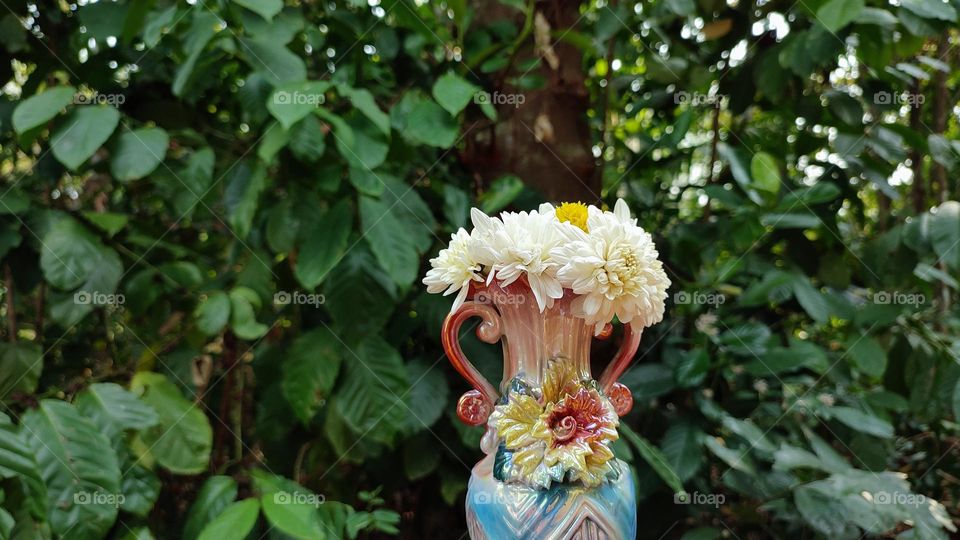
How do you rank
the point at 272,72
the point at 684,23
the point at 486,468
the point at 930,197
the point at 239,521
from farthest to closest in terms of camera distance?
the point at 930,197, the point at 684,23, the point at 272,72, the point at 239,521, the point at 486,468

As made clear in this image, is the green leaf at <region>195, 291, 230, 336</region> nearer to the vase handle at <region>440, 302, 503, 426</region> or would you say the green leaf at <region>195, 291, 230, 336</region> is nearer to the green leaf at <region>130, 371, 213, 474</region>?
the green leaf at <region>130, 371, 213, 474</region>

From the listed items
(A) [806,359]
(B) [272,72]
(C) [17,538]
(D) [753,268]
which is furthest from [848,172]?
(C) [17,538]

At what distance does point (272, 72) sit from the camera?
1.43 metres

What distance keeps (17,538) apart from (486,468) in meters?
0.78

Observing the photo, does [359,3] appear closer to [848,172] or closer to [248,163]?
[248,163]

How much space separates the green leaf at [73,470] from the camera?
125cm

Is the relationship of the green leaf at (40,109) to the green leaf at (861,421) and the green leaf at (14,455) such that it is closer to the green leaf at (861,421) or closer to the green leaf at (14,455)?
the green leaf at (14,455)

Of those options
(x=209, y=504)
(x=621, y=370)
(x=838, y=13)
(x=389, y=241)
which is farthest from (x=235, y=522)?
(x=838, y=13)

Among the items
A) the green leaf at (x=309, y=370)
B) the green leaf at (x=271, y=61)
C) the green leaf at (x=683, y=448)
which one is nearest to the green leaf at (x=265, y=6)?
the green leaf at (x=271, y=61)

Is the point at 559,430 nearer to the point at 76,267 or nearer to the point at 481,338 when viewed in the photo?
the point at 481,338

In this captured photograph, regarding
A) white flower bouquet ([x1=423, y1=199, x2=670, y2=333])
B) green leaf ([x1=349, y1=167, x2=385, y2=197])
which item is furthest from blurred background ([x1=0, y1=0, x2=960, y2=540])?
white flower bouquet ([x1=423, y1=199, x2=670, y2=333])

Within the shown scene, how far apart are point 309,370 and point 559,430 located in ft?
2.40

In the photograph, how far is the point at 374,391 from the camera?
4.85 feet

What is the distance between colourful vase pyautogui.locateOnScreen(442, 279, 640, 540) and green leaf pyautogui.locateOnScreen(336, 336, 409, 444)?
55cm
